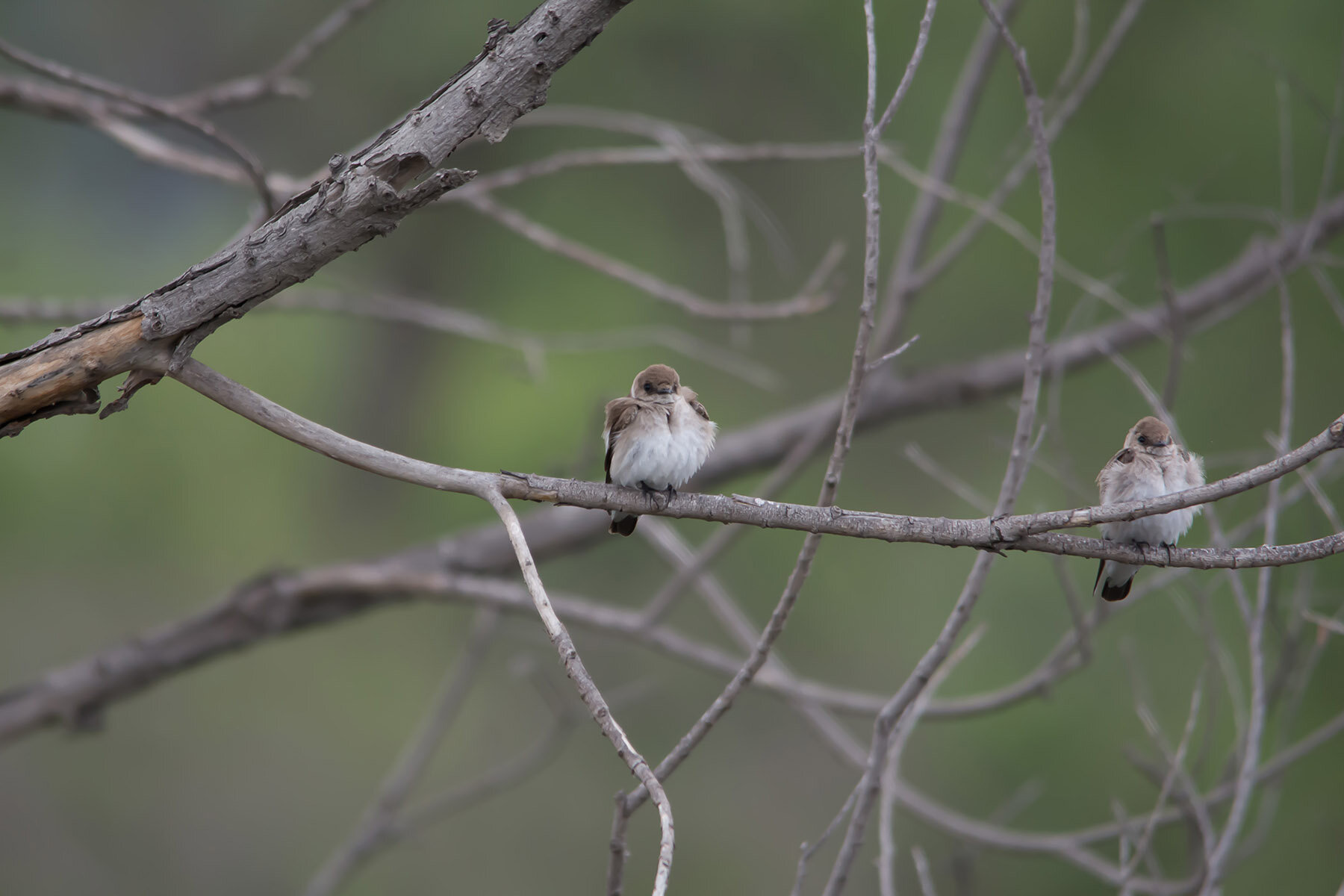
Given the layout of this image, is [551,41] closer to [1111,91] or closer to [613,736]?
[613,736]

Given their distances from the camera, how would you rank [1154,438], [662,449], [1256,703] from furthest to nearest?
[662,449]
[1154,438]
[1256,703]

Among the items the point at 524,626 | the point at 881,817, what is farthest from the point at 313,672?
the point at 881,817

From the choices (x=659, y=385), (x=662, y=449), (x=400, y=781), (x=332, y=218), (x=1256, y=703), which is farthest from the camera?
(x=400, y=781)

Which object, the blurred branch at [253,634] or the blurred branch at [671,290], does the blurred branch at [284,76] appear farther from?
the blurred branch at [253,634]

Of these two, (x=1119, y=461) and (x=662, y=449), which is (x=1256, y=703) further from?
(x=662, y=449)

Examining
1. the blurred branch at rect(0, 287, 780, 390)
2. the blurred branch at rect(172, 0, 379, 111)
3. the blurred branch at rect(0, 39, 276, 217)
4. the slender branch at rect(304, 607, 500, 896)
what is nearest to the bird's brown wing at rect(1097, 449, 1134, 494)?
the blurred branch at rect(0, 287, 780, 390)

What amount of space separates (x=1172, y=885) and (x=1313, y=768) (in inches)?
122

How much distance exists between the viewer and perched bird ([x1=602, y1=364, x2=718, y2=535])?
2746 millimetres

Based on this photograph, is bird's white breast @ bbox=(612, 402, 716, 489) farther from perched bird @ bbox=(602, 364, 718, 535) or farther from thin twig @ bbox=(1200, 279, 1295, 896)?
thin twig @ bbox=(1200, 279, 1295, 896)

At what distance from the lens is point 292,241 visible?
1.93m

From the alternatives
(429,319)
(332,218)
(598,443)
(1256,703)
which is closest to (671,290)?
(598,443)

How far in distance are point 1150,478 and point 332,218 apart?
1957 mm

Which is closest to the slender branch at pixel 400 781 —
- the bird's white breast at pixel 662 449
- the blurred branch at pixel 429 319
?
the blurred branch at pixel 429 319

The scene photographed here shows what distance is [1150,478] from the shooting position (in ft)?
8.68
